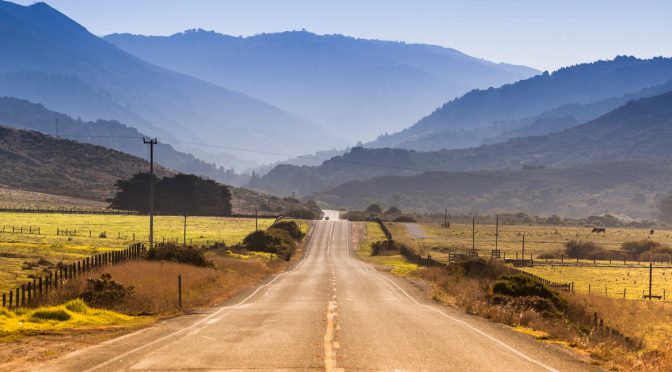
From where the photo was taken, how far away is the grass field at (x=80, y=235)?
50406 millimetres

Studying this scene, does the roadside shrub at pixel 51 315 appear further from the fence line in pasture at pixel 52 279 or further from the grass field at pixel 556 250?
the grass field at pixel 556 250

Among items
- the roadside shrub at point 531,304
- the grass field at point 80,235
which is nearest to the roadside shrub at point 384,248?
the grass field at point 80,235

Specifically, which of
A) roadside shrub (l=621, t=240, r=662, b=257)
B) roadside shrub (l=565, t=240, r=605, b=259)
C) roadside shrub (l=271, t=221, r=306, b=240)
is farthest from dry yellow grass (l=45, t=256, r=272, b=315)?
roadside shrub (l=621, t=240, r=662, b=257)

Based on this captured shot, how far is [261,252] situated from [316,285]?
41.7m

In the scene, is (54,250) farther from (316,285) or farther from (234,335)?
(234,335)

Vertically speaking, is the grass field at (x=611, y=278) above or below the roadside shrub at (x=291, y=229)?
below

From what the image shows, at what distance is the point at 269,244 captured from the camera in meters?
93.6

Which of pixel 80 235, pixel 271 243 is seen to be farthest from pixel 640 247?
pixel 80 235

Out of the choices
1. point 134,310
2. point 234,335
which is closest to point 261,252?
point 134,310

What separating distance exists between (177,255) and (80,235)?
140 feet

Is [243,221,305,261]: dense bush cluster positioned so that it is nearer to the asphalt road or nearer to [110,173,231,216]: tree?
the asphalt road

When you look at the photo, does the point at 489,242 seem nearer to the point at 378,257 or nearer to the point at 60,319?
the point at 378,257

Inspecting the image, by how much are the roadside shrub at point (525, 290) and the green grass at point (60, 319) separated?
15428 millimetres

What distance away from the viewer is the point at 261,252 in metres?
90.6
